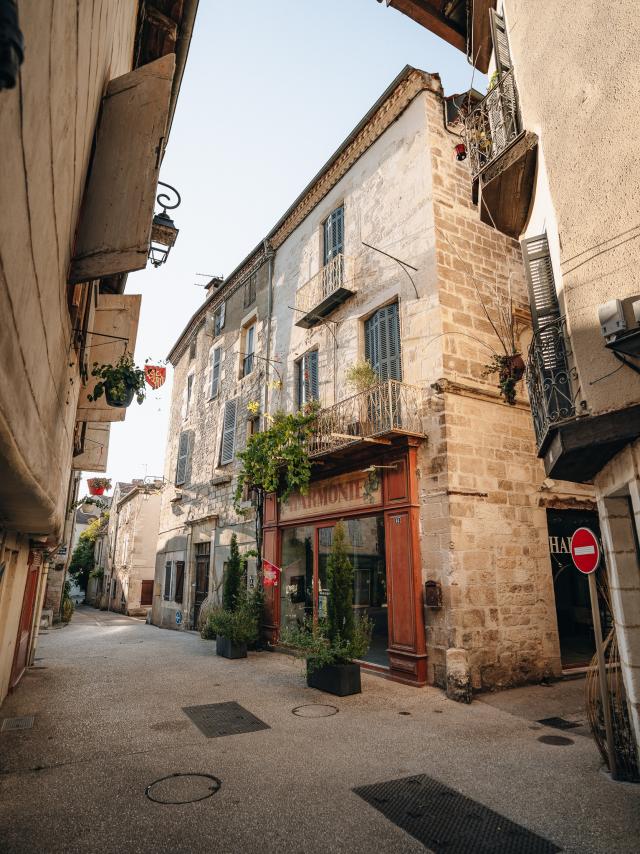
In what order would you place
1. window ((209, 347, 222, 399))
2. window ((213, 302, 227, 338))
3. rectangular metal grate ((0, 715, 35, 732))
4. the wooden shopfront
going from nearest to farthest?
rectangular metal grate ((0, 715, 35, 732)), the wooden shopfront, window ((209, 347, 222, 399)), window ((213, 302, 227, 338))

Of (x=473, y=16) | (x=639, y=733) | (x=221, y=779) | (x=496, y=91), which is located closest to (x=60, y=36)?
(x=221, y=779)

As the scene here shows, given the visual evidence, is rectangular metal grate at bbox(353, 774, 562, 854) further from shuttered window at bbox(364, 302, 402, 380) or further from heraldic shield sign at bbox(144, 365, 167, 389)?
heraldic shield sign at bbox(144, 365, 167, 389)

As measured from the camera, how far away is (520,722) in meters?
6.30

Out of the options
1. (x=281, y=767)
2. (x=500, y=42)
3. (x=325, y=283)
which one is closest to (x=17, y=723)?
(x=281, y=767)

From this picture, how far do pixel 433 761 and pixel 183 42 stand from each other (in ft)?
28.6

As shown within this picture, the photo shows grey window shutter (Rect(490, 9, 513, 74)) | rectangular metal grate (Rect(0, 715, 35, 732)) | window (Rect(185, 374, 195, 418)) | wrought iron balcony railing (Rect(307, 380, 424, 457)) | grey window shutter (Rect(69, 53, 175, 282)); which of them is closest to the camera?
grey window shutter (Rect(69, 53, 175, 282))

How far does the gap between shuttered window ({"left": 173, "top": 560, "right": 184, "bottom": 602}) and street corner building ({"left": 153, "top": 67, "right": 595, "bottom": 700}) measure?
492 cm

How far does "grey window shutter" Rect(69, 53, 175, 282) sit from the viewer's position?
3.29 meters

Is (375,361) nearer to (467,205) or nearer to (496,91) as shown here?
(467,205)

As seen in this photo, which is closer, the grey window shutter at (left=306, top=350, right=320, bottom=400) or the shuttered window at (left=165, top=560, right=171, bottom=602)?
the grey window shutter at (left=306, top=350, right=320, bottom=400)

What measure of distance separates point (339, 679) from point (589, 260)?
635 cm

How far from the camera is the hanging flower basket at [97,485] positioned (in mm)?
21188

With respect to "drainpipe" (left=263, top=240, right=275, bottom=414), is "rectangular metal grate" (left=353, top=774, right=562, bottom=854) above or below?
below

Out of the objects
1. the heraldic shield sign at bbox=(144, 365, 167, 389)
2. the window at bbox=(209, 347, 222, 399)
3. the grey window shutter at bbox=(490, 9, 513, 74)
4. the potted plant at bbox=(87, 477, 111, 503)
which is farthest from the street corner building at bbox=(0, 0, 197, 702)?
the potted plant at bbox=(87, 477, 111, 503)
